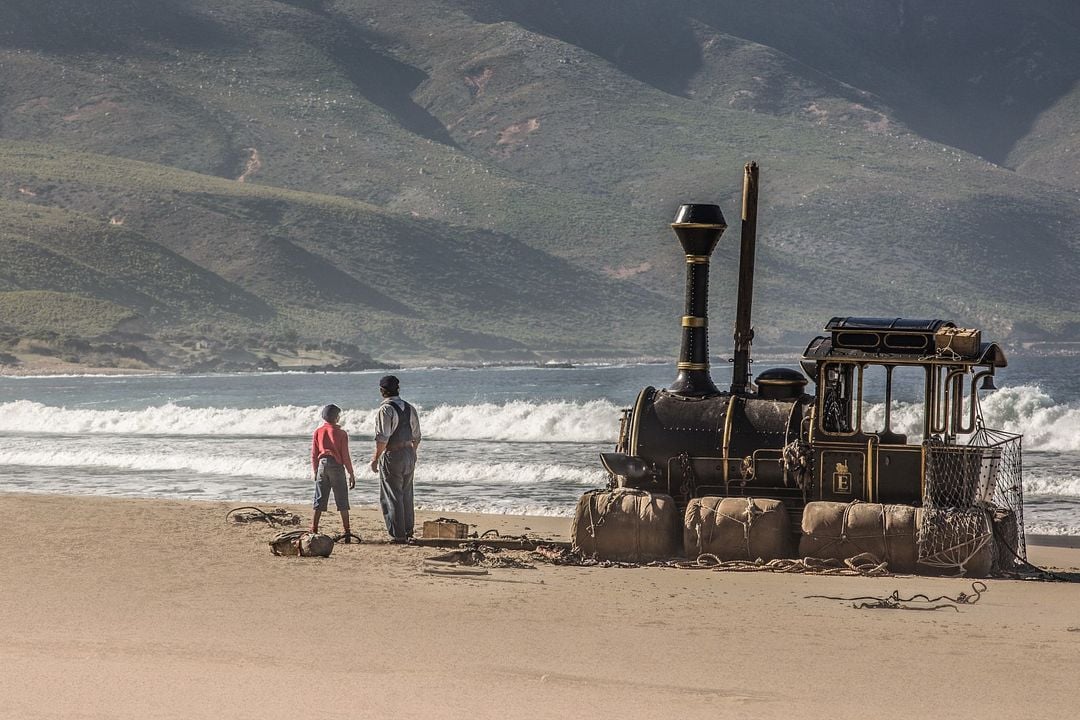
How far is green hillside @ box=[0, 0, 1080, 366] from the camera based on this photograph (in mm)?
127438

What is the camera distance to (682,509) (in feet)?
43.4

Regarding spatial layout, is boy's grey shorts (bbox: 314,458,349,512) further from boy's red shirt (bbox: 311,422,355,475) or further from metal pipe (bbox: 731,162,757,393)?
metal pipe (bbox: 731,162,757,393)

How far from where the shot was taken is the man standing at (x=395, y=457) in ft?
44.9

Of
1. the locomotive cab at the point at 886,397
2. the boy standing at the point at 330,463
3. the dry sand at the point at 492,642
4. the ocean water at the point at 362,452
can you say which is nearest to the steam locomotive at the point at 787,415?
the locomotive cab at the point at 886,397

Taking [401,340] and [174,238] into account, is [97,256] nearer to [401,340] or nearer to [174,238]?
[174,238]

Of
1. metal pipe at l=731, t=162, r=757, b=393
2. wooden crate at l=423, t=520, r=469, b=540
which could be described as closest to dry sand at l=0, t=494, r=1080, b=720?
wooden crate at l=423, t=520, r=469, b=540

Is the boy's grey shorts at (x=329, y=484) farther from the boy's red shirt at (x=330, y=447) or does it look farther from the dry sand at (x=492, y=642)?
the dry sand at (x=492, y=642)

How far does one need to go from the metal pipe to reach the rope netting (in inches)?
64.9

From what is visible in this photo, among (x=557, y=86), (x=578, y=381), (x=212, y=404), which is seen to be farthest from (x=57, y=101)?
(x=212, y=404)

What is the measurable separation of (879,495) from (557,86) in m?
190

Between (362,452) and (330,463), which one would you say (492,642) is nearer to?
(330,463)

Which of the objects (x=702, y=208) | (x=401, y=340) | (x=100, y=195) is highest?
(x=100, y=195)

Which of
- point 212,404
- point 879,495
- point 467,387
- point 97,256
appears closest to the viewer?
point 879,495

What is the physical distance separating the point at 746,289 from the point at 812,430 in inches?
53.6
